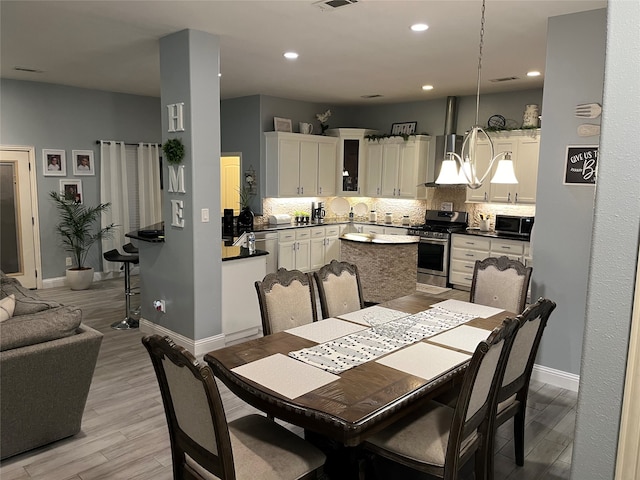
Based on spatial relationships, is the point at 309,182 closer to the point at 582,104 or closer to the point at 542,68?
the point at 542,68

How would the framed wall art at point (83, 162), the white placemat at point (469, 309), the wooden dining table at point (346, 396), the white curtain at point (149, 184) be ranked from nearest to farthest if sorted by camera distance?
the wooden dining table at point (346, 396) < the white placemat at point (469, 309) < the framed wall art at point (83, 162) < the white curtain at point (149, 184)

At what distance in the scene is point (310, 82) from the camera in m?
6.38

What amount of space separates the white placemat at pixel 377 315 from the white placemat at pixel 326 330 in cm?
9

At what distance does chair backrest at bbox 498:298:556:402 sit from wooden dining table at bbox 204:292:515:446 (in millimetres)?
319

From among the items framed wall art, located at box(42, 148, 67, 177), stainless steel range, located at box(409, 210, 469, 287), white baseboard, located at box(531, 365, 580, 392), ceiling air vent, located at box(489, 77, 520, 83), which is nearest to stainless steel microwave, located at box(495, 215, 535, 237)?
stainless steel range, located at box(409, 210, 469, 287)

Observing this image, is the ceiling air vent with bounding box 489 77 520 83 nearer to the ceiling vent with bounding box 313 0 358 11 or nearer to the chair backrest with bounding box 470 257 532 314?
the chair backrest with bounding box 470 257 532 314

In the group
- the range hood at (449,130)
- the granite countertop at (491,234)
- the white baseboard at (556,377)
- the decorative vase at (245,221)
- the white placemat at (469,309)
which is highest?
the range hood at (449,130)

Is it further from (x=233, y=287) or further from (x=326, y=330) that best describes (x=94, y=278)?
(x=326, y=330)

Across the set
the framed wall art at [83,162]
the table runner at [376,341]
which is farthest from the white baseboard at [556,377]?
the framed wall art at [83,162]

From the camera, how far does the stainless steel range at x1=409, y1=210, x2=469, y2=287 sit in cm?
719

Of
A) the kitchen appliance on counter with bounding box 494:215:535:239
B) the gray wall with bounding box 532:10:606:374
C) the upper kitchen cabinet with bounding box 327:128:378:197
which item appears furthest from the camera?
the upper kitchen cabinet with bounding box 327:128:378:197

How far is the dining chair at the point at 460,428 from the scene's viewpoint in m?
2.03

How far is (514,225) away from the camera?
6.80 m

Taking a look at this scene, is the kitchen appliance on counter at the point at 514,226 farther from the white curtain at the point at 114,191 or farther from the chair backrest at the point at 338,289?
the white curtain at the point at 114,191
